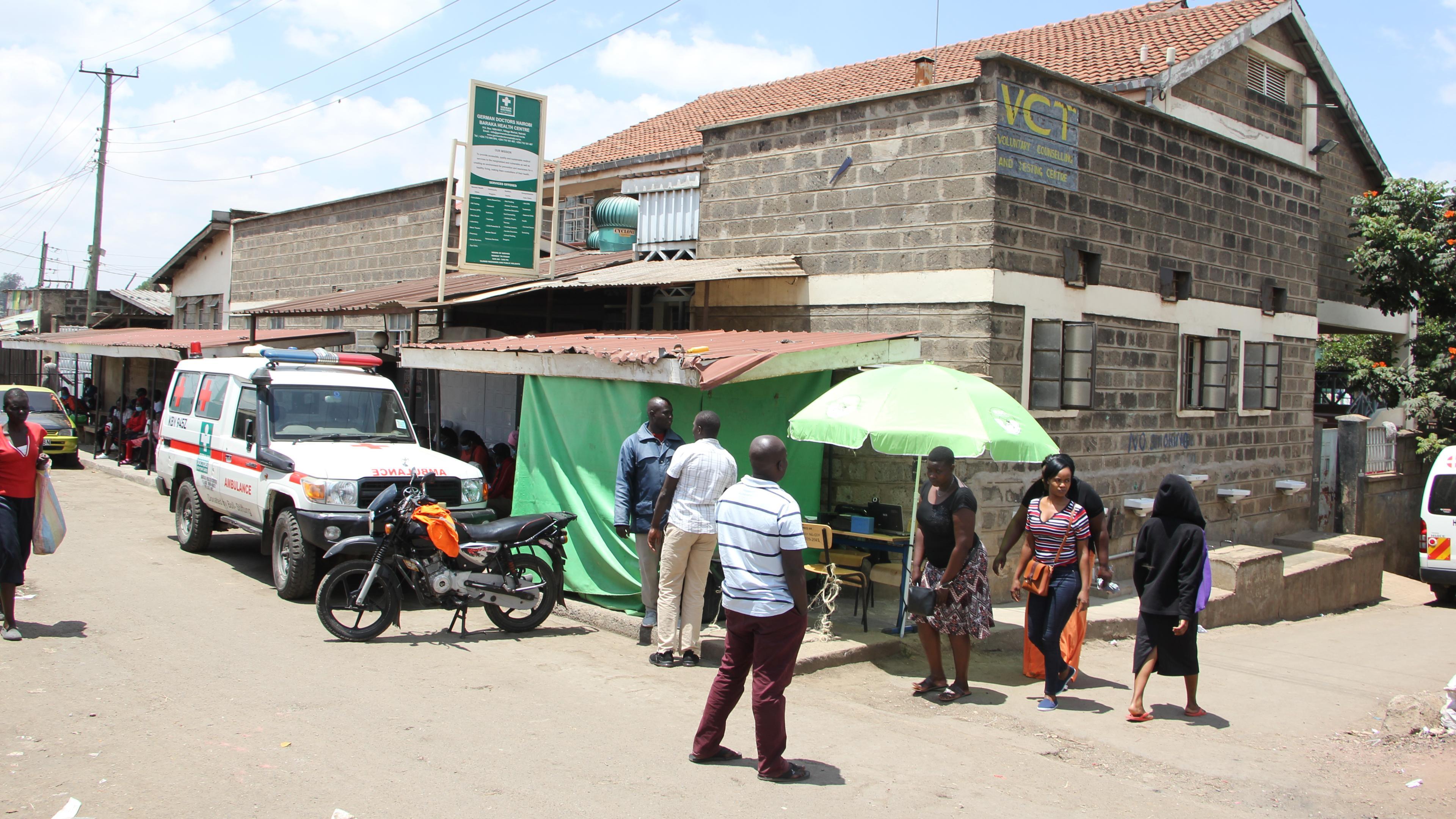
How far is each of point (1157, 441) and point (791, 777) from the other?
8354 millimetres

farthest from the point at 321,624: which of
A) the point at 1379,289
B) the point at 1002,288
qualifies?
the point at 1379,289

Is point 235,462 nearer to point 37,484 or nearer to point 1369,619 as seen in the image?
point 37,484

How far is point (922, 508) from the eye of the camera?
22.3ft

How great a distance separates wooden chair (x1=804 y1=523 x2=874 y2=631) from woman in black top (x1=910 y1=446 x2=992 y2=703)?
125 centimetres

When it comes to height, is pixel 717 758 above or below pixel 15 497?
below

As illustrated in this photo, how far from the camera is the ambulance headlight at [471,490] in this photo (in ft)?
29.4

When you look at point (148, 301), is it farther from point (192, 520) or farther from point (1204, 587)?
point (1204, 587)

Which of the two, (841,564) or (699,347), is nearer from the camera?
(699,347)

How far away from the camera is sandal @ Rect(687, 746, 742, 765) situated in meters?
5.20

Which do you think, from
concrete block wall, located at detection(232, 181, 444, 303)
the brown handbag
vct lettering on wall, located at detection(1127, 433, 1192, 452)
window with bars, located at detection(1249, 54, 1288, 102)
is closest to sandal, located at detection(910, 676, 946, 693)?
the brown handbag

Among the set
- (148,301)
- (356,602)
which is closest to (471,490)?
(356,602)

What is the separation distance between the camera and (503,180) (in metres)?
12.8

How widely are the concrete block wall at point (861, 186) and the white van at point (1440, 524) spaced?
348 inches

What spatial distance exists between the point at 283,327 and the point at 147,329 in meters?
9.95
